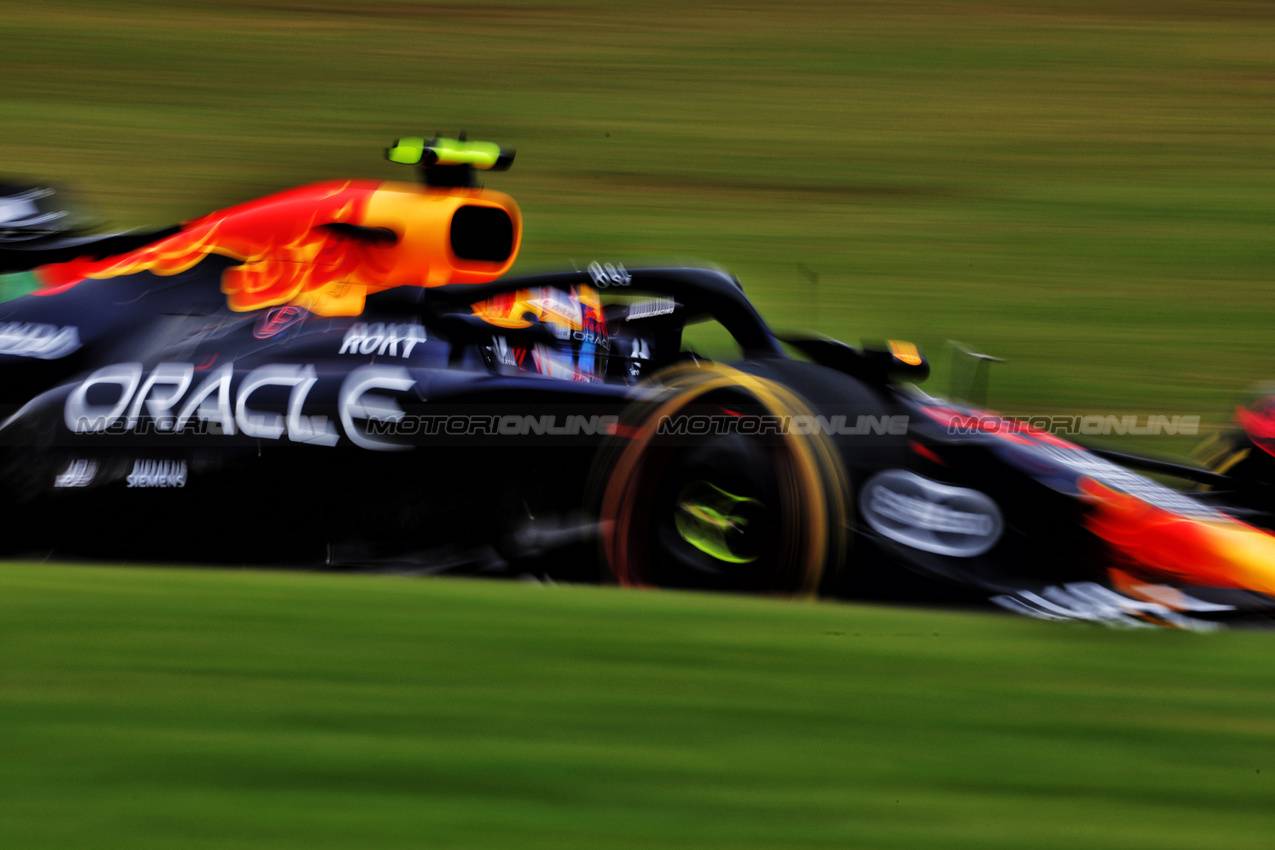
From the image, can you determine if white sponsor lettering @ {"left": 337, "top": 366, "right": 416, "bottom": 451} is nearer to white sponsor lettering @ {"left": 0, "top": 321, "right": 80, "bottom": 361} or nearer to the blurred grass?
white sponsor lettering @ {"left": 0, "top": 321, "right": 80, "bottom": 361}

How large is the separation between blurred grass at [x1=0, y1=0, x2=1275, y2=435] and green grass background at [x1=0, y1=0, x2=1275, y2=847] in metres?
0.04

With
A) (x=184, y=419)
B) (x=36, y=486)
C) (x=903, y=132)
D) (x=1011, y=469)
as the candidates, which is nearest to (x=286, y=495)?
(x=184, y=419)

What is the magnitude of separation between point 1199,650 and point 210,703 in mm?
2228

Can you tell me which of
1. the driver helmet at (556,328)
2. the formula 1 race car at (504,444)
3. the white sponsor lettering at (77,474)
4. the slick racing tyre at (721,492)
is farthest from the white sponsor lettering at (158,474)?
the slick racing tyre at (721,492)

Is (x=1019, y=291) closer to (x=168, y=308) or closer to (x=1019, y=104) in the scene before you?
(x=1019, y=104)

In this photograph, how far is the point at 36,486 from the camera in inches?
181

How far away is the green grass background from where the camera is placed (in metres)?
2.55

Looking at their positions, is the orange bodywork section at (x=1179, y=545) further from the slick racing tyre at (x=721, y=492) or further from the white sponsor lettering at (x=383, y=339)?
the white sponsor lettering at (x=383, y=339)

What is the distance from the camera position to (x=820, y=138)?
11.7m

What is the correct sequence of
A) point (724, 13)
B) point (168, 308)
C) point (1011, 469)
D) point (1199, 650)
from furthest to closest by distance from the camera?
point (724, 13), point (168, 308), point (1011, 469), point (1199, 650)

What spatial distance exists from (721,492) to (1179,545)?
4.30 feet

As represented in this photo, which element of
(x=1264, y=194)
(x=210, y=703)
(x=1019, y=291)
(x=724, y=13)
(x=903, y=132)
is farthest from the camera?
(x=724, y=13)

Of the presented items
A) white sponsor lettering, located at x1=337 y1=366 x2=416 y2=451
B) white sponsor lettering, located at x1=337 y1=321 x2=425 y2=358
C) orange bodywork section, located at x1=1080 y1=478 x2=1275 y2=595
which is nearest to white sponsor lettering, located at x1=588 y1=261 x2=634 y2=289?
white sponsor lettering, located at x1=337 y1=321 x2=425 y2=358

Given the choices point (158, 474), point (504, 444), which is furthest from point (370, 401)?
point (158, 474)
